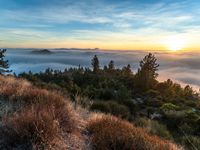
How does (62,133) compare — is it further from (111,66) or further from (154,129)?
(111,66)

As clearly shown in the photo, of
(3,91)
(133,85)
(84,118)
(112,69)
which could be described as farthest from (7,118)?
(112,69)

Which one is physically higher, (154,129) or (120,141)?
(120,141)

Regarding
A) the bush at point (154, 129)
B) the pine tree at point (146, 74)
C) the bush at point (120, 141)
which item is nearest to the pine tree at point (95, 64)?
the pine tree at point (146, 74)

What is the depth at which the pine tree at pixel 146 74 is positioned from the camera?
163 ft

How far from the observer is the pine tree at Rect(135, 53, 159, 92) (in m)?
49.6

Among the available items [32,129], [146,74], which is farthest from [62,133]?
[146,74]

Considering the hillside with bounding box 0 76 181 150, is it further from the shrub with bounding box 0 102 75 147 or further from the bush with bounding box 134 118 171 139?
the bush with bounding box 134 118 171 139

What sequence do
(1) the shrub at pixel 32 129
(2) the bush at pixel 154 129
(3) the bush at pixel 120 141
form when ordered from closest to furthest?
(1) the shrub at pixel 32 129 < (3) the bush at pixel 120 141 < (2) the bush at pixel 154 129

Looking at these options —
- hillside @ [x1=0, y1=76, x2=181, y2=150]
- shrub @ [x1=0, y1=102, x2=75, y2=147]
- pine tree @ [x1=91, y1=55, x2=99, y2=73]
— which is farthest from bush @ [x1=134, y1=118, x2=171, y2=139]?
pine tree @ [x1=91, y1=55, x2=99, y2=73]

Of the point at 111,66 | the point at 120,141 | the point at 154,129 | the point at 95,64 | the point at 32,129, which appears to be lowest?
the point at 111,66

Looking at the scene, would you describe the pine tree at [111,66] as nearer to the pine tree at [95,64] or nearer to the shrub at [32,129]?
the pine tree at [95,64]

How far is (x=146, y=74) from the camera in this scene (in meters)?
50.3

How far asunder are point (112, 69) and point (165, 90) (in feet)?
113

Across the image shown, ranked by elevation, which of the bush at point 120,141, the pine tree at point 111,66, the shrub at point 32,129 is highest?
the shrub at point 32,129
